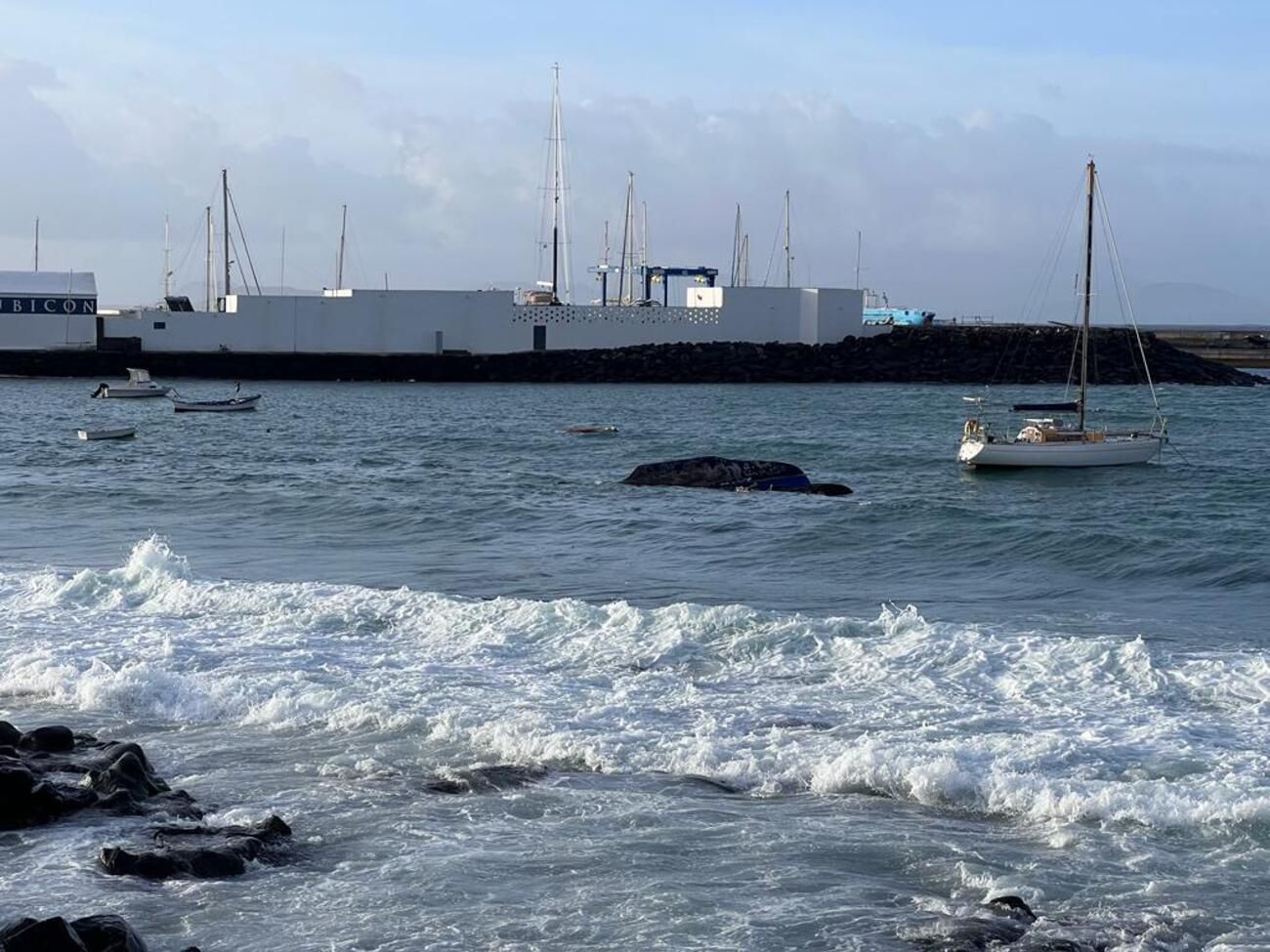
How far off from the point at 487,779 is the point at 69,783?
2.31 m

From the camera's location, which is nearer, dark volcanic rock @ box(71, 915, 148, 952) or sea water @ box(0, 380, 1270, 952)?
dark volcanic rock @ box(71, 915, 148, 952)

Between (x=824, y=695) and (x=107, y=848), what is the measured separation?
5.34m

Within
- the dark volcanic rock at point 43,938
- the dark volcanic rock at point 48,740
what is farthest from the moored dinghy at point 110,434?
the dark volcanic rock at point 43,938

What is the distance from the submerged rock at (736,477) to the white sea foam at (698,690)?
12.3 metres

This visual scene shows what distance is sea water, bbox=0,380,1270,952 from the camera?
741 centimetres

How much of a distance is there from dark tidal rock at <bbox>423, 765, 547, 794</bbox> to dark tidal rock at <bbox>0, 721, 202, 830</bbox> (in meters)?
1.39

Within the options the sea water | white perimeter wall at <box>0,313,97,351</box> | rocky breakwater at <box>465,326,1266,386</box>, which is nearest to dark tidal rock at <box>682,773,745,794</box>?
the sea water

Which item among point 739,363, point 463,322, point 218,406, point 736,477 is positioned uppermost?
point 463,322

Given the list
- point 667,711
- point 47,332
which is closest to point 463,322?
point 47,332

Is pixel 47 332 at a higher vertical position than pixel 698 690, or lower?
higher

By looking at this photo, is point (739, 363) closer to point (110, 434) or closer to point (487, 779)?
point (110, 434)

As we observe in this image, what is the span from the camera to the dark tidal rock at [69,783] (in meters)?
8.48

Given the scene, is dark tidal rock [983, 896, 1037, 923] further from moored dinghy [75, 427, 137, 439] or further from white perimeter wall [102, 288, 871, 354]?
white perimeter wall [102, 288, 871, 354]

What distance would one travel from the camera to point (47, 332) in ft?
251
